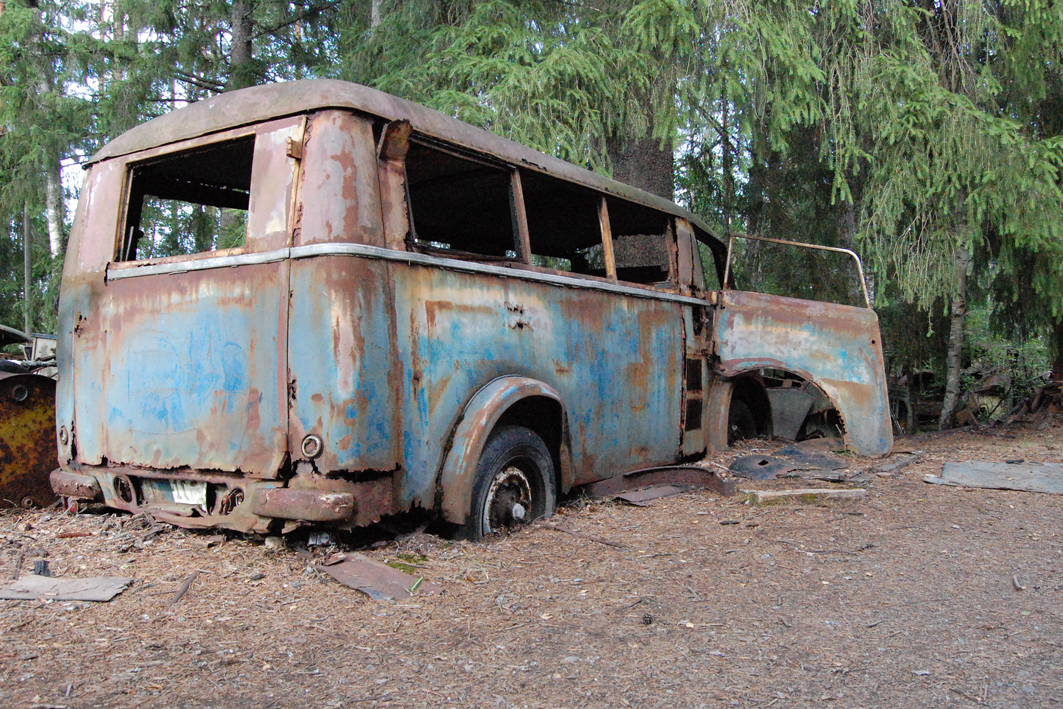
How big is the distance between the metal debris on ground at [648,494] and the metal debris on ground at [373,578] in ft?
6.85

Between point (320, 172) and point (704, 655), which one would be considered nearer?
point (704, 655)

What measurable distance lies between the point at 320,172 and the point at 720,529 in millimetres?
2892

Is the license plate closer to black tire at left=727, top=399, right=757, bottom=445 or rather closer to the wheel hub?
the wheel hub

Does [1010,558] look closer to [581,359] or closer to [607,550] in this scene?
[607,550]

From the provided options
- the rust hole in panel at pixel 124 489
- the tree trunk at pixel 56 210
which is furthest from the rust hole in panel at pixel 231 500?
the tree trunk at pixel 56 210

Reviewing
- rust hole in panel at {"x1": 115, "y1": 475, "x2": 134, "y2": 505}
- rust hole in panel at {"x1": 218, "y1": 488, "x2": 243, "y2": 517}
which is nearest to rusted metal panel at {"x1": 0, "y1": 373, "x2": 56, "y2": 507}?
rust hole in panel at {"x1": 115, "y1": 475, "x2": 134, "y2": 505}

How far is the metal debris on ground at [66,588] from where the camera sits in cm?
312

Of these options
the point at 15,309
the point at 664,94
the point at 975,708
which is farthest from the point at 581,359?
the point at 15,309

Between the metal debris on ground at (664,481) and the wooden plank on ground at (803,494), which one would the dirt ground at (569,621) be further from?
the metal debris on ground at (664,481)

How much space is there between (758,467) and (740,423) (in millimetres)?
1362

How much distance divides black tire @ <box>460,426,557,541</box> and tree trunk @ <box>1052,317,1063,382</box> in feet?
25.9

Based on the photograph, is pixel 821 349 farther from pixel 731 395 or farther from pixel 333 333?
pixel 333 333

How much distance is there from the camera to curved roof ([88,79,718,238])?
11.9 ft

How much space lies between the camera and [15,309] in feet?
60.1
